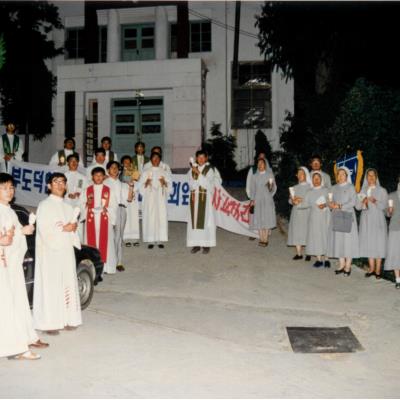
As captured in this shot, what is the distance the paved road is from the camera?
16.3ft

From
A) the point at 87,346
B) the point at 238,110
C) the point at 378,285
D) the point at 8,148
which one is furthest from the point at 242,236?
the point at 238,110

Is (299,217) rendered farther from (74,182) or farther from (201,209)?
(74,182)

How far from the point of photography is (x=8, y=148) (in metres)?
14.3

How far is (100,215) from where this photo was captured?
9258 mm

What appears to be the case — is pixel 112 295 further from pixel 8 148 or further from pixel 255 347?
pixel 8 148

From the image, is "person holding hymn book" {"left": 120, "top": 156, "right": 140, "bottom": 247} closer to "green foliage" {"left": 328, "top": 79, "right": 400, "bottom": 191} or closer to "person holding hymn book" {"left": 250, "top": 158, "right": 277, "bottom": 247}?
"person holding hymn book" {"left": 250, "top": 158, "right": 277, "bottom": 247}

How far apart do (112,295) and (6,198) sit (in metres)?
3.21

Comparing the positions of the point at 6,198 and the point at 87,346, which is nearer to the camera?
the point at 6,198

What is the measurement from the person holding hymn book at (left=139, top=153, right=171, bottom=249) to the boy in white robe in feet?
19.4

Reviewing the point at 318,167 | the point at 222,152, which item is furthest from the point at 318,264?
the point at 222,152

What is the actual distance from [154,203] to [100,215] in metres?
2.53

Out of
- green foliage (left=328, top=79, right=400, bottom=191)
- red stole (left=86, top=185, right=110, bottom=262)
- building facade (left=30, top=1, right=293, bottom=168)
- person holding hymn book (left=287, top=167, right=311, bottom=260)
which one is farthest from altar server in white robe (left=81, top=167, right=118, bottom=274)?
building facade (left=30, top=1, right=293, bottom=168)

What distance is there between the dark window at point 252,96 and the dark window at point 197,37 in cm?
186

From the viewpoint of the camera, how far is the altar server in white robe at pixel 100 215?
920 cm
